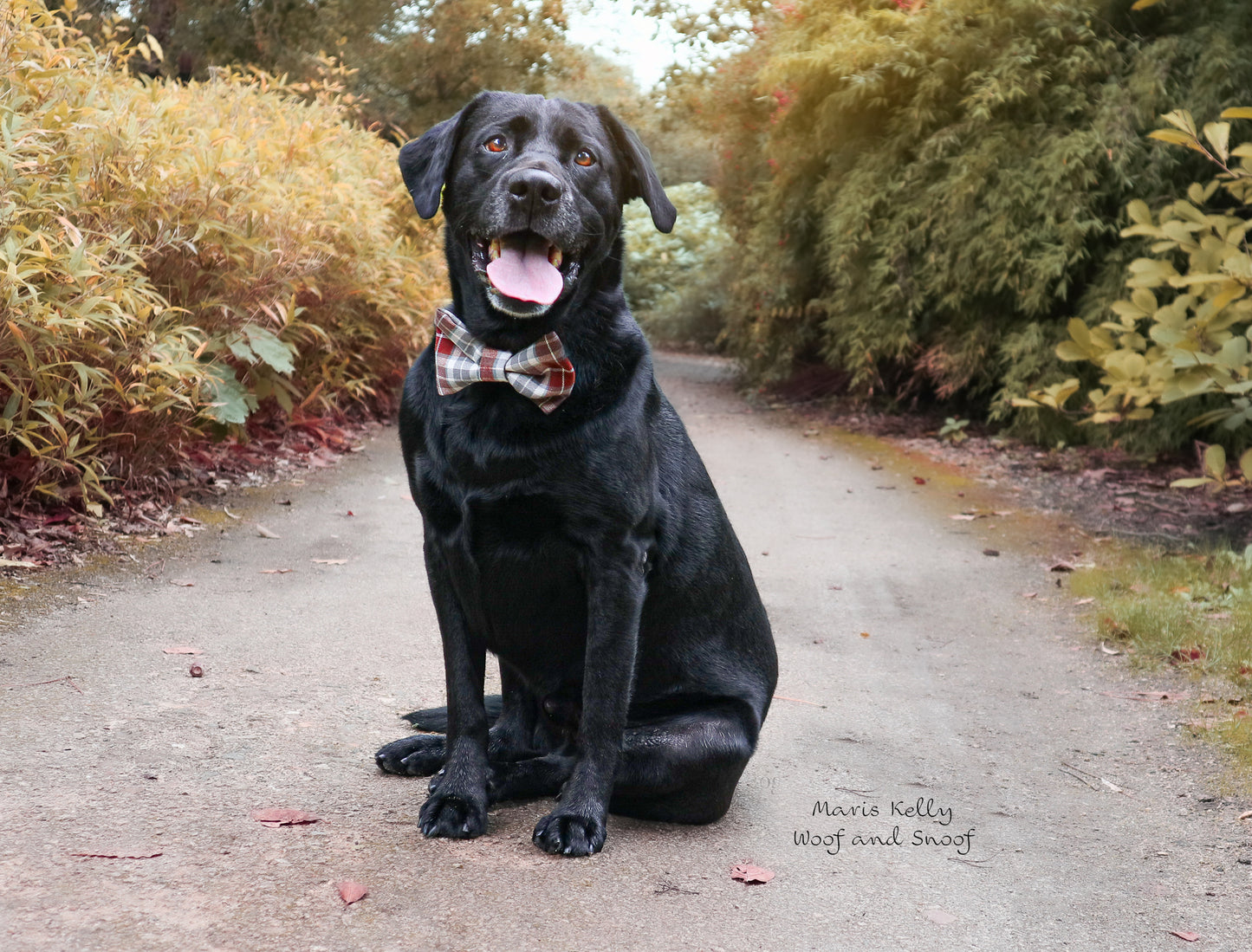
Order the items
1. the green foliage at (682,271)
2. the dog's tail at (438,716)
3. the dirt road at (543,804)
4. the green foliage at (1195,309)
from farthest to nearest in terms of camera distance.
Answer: the green foliage at (682,271) → the green foliage at (1195,309) → the dog's tail at (438,716) → the dirt road at (543,804)

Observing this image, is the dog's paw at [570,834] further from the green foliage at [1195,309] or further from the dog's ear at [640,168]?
the green foliage at [1195,309]

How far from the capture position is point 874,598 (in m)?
5.11

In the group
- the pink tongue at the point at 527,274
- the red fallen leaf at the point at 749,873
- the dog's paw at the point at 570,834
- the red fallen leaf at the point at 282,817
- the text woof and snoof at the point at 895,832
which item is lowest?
the text woof and snoof at the point at 895,832

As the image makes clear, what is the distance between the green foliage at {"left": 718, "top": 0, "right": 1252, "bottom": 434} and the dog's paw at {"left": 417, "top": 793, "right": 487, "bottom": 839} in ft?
21.1

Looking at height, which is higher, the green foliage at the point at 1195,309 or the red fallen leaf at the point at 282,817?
the green foliage at the point at 1195,309

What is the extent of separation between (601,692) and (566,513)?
386 millimetres

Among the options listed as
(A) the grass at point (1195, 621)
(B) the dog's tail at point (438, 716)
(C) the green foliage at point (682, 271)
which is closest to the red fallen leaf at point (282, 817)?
(B) the dog's tail at point (438, 716)

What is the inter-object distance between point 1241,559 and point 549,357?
4202mm

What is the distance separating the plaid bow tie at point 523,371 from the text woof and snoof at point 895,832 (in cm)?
117

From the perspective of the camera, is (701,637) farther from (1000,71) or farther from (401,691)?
(1000,71)

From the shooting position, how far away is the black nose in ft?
7.73

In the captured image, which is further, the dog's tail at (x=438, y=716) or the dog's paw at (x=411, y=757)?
the dog's tail at (x=438, y=716)

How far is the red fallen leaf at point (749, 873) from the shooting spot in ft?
7.79

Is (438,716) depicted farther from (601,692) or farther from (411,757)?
(601,692)
